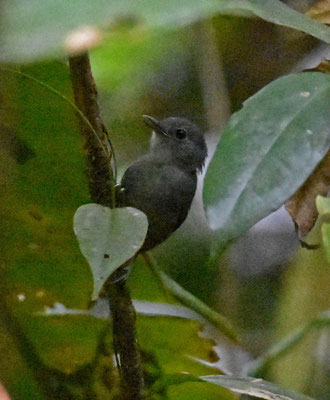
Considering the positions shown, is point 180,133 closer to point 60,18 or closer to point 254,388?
point 254,388

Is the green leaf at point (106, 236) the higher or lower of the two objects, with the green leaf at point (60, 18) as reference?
lower

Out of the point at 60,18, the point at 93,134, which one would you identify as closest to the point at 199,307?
the point at 93,134

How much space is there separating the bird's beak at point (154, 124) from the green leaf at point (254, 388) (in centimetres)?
162

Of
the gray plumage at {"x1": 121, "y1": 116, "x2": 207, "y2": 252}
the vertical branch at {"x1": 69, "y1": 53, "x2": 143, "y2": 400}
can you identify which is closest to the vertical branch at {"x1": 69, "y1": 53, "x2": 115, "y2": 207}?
the vertical branch at {"x1": 69, "y1": 53, "x2": 143, "y2": 400}

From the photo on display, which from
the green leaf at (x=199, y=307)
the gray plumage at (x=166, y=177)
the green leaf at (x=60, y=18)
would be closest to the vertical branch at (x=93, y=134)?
the green leaf at (x=199, y=307)

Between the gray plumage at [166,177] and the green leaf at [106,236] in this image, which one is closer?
the green leaf at [106,236]

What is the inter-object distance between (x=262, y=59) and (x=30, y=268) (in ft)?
7.42

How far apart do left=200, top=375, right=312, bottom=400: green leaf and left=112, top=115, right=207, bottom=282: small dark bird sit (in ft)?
2.22

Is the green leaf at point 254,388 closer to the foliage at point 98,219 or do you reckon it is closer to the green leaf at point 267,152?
the foliage at point 98,219

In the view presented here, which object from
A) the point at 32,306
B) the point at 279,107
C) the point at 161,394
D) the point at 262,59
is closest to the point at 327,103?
the point at 279,107

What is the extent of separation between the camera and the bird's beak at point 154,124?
290 centimetres

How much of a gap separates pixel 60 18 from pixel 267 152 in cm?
50

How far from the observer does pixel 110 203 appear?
4.94ft

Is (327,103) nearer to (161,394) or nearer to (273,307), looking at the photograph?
(161,394)
